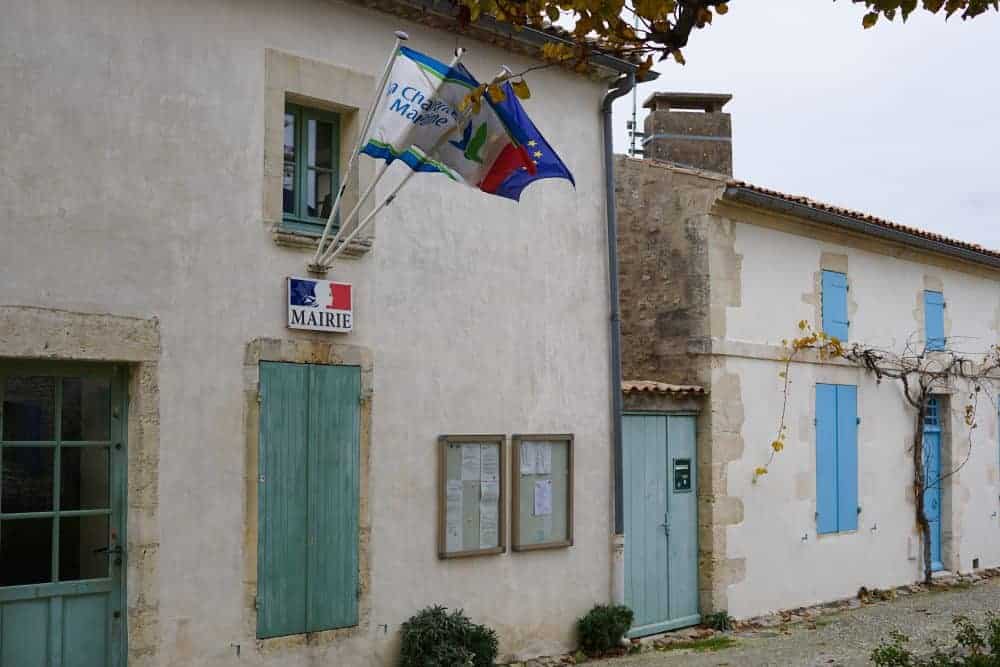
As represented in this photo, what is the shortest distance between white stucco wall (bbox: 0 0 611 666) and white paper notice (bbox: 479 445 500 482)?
0.16 metres

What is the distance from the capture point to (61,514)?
6.50m

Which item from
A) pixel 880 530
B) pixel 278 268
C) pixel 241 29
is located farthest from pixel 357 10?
pixel 880 530

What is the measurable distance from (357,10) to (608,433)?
13.2 ft

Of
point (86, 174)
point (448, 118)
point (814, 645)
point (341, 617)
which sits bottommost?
point (814, 645)

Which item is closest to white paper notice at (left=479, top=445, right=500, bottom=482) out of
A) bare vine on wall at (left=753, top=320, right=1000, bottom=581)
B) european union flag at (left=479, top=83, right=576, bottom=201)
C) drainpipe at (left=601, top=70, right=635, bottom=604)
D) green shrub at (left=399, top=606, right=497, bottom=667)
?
green shrub at (left=399, top=606, right=497, bottom=667)

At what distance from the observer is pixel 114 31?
670cm

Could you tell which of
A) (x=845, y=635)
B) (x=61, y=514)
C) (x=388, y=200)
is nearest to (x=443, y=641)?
(x=61, y=514)

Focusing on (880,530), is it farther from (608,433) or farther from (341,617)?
(341,617)

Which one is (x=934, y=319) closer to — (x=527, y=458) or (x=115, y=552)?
(x=527, y=458)

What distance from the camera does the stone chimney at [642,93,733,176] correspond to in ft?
48.6

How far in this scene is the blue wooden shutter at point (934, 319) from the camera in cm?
1386

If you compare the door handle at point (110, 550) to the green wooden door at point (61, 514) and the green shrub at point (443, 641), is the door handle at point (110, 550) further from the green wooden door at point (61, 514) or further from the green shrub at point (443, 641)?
the green shrub at point (443, 641)

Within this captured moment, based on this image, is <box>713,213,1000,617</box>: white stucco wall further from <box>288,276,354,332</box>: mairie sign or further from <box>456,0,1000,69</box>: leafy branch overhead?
<box>456,0,1000,69</box>: leafy branch overhead

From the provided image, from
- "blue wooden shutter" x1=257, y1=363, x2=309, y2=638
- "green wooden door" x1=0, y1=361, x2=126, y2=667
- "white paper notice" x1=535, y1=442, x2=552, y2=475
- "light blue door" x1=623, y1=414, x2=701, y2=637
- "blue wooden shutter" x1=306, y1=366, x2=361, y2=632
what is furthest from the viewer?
"light blue door" x1=623, y1=414, x2=701, y2=637
